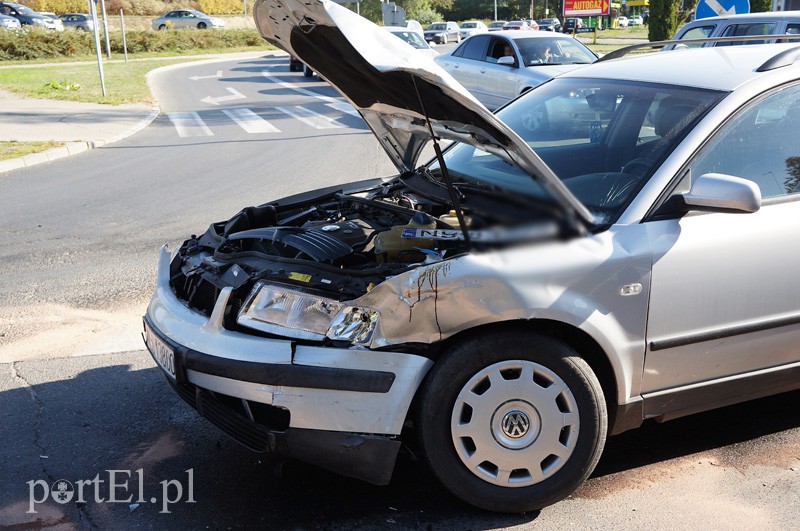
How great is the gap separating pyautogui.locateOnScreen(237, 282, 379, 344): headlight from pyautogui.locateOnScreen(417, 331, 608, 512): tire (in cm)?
33

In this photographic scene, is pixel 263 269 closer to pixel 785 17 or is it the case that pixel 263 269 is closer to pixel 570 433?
pixel 570 433

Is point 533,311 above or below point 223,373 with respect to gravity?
above

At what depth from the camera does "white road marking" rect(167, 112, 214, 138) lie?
16.0 meters

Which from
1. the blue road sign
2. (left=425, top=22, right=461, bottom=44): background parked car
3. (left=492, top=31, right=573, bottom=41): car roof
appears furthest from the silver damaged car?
(left=425, top=22, right=461, bottom=44): background parked car

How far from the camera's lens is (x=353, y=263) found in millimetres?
3664

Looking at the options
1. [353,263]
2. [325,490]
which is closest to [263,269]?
[353,263]

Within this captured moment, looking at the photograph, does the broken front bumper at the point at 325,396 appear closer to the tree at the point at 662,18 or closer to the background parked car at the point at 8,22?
the tree at the point at 662,18

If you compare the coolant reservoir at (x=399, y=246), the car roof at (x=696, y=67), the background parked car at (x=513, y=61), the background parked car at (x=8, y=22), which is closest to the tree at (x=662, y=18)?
the background parked car at (x=513, y=61)

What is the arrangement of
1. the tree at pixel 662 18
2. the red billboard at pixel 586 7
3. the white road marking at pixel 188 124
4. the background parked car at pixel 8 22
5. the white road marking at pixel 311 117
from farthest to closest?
the background parked car at pixel 8 22 < the red billboard at pixel 586 7 < the tree at pixel 662 18 < the white road marking at pixel 311 117 < the white road marking at pixel 188 124

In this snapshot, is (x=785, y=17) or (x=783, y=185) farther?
(x=785, y=17)

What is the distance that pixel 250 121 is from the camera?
17891 mm

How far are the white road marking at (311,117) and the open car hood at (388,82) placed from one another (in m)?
12.3

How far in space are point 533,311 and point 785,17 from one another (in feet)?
32.6

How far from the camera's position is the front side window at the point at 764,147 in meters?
3.46
